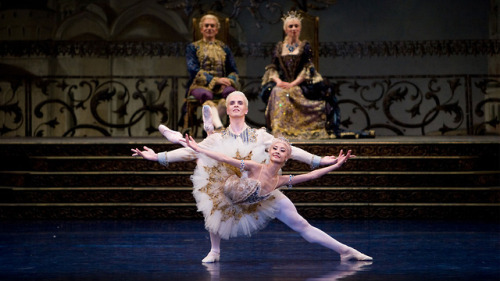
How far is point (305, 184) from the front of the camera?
7.05 metres

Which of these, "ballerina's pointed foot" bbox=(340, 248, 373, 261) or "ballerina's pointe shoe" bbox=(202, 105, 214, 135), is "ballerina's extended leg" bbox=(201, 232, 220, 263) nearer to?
"ballerina's pointe shoe" bbox=(202, 105, 214, 135)

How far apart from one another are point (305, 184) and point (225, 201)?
2.72m

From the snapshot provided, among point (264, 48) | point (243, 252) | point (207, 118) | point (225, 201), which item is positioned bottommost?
point (243, 252)

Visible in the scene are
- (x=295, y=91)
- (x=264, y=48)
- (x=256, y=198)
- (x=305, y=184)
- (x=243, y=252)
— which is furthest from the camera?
(x=264, y=48)

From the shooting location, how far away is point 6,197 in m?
7.04

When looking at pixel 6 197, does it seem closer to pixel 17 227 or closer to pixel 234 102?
pixel 17 227

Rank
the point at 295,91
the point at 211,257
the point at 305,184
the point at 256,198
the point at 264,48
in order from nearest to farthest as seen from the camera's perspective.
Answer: the point at 256,198
the point at 211,257
the point at 305,184
the point at 295,91
the point at 264,48

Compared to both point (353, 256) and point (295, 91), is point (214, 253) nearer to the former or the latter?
point (353, 256)

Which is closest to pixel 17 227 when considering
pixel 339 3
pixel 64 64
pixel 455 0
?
pixel 64 64

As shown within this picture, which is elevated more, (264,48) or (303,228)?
(264,48)

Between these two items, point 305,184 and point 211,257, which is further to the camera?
point 305,184

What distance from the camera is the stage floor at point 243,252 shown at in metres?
4.11

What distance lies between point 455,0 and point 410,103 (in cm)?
155

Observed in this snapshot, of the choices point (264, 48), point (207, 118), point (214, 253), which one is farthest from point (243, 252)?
point (264, 48)
